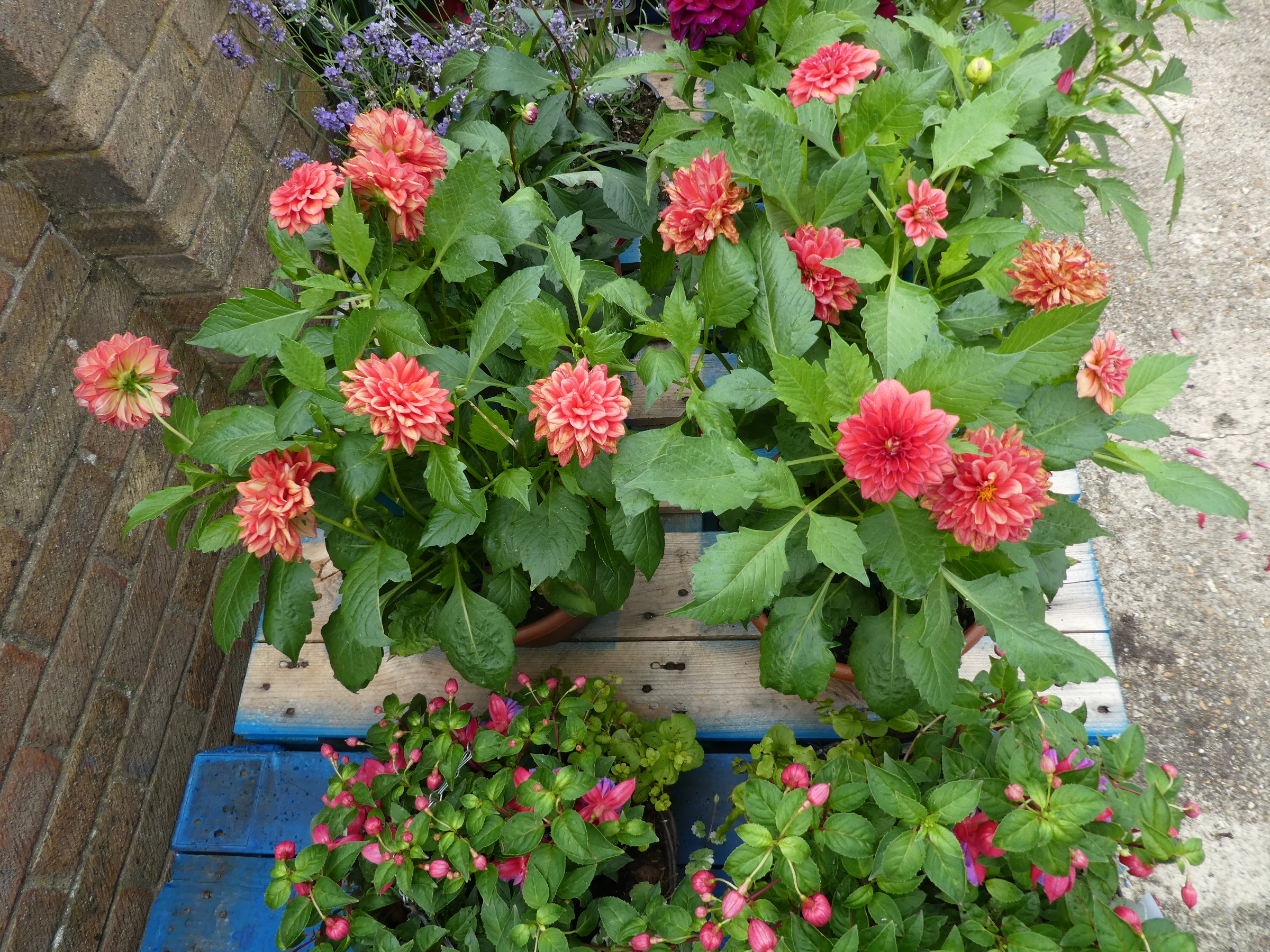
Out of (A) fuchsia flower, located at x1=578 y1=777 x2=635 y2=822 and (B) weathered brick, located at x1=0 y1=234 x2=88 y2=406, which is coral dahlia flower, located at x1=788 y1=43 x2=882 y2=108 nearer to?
(A) fuchsia flower, located at x1=578 y1=777 x2=635 y2=822

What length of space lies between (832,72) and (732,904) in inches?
34.6

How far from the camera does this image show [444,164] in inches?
38.4

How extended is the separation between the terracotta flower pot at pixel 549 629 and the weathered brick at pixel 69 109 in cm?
A: 94

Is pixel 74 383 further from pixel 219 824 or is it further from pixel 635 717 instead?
pixel 635 717

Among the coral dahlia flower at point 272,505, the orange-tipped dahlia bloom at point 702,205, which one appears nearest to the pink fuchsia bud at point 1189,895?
the orange-tipped dahlia bloom at point 702,205

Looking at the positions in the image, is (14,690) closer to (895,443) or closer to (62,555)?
(62,555)

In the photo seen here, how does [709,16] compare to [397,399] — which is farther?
[709,16]

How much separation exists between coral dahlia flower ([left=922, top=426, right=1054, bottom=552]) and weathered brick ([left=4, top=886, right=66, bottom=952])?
4.32ft

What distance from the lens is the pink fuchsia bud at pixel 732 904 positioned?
29.3 inches

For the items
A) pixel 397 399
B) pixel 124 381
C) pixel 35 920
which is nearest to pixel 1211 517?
pixel 397 399

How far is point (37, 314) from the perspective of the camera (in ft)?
3.76

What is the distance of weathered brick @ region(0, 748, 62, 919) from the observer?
1.09m

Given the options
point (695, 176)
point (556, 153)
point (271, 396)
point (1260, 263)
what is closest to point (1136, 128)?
point (1260, 263)

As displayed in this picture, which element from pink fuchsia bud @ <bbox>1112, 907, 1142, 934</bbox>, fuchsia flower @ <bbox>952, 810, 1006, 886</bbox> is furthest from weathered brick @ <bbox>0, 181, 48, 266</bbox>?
pink fuchsia bud @ <bbox>1112, 907, 1142, 934</bbox>
